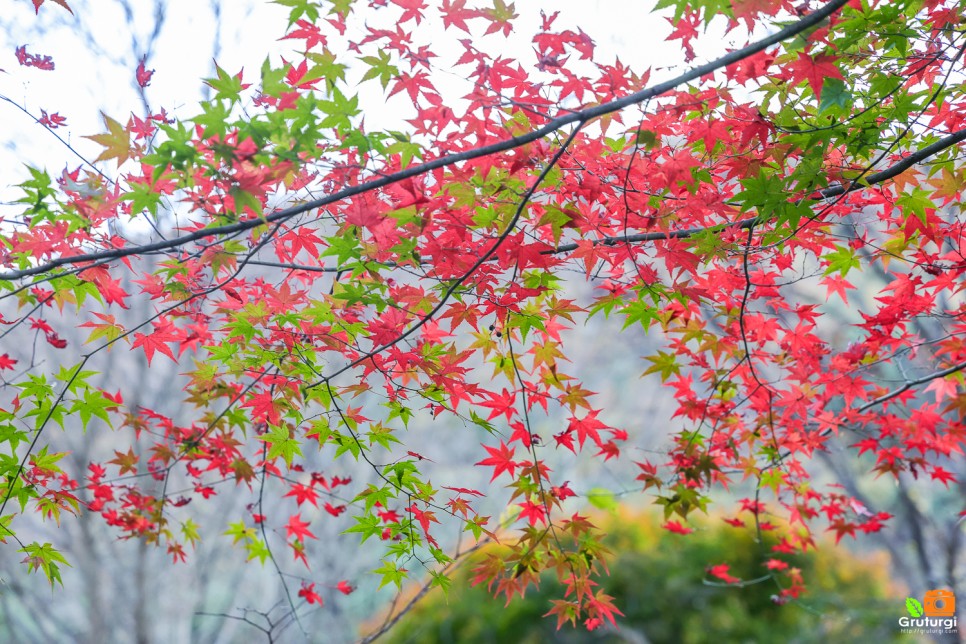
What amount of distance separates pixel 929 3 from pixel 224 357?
240 cm

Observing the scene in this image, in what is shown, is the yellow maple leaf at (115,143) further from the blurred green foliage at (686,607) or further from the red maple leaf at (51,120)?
the blurred green foliage at (686,607)

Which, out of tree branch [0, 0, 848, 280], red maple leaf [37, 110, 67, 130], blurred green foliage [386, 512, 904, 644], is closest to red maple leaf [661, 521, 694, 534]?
Result: blurred green foliage [386, 512, 904, 644]

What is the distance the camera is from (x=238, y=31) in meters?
4.63

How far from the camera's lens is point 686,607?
17.6 ft

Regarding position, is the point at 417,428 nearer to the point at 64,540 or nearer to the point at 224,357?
the point at 64,540

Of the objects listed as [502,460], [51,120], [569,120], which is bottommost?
[502,460]

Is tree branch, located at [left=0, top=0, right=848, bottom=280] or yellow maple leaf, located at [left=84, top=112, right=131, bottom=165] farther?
yellow maple leaf, located at [left=84, top=112, right=131, bottom=165]

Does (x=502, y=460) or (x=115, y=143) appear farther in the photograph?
(x=502, y=460)

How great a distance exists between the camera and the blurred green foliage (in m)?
5.26

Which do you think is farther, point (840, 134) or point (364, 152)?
point (840, 134)

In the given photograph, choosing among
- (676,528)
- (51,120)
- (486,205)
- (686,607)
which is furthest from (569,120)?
(686,607)

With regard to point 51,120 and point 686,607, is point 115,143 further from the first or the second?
point 686,607

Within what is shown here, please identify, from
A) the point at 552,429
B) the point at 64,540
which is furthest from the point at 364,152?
the point at 552,429

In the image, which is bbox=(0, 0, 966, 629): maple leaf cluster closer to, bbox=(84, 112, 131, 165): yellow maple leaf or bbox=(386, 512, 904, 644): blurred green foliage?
bbox=(84, 112, 131, 165): yellow maple leaf
